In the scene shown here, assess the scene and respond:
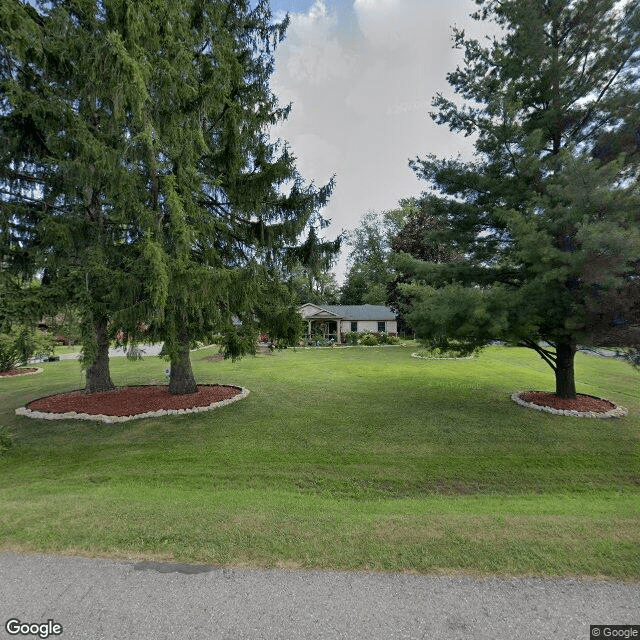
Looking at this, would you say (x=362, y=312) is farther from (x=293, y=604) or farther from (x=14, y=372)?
(x=293, y=604)

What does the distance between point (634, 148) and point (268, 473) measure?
10890 mm

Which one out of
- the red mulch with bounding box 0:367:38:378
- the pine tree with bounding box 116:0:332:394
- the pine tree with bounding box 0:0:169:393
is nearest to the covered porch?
the red mulch with bounding box 0:367:38:378

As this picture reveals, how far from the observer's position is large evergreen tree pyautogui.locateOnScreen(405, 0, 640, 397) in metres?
7.11

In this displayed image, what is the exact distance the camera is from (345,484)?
567 cm

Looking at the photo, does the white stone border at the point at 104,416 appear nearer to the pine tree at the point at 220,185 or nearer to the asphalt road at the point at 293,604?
the pine tree at the point at 220,185

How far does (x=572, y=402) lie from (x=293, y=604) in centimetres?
973

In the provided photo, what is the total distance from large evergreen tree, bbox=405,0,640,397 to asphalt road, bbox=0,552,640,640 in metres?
5.49

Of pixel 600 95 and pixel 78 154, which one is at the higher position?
pixel 600 95

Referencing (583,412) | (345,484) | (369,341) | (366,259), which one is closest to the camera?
(345,484)

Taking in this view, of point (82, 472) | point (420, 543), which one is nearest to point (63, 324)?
point (82, 472)

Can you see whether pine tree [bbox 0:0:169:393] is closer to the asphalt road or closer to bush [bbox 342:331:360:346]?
the asphalt road

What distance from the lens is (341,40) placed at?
51.2ft

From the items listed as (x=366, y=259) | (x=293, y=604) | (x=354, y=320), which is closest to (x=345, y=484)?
(x=293, y=604)

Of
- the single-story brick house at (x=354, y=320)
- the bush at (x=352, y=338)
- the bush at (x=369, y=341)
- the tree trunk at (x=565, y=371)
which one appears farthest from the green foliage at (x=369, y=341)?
the tree trunk at (x=565, y=371)
